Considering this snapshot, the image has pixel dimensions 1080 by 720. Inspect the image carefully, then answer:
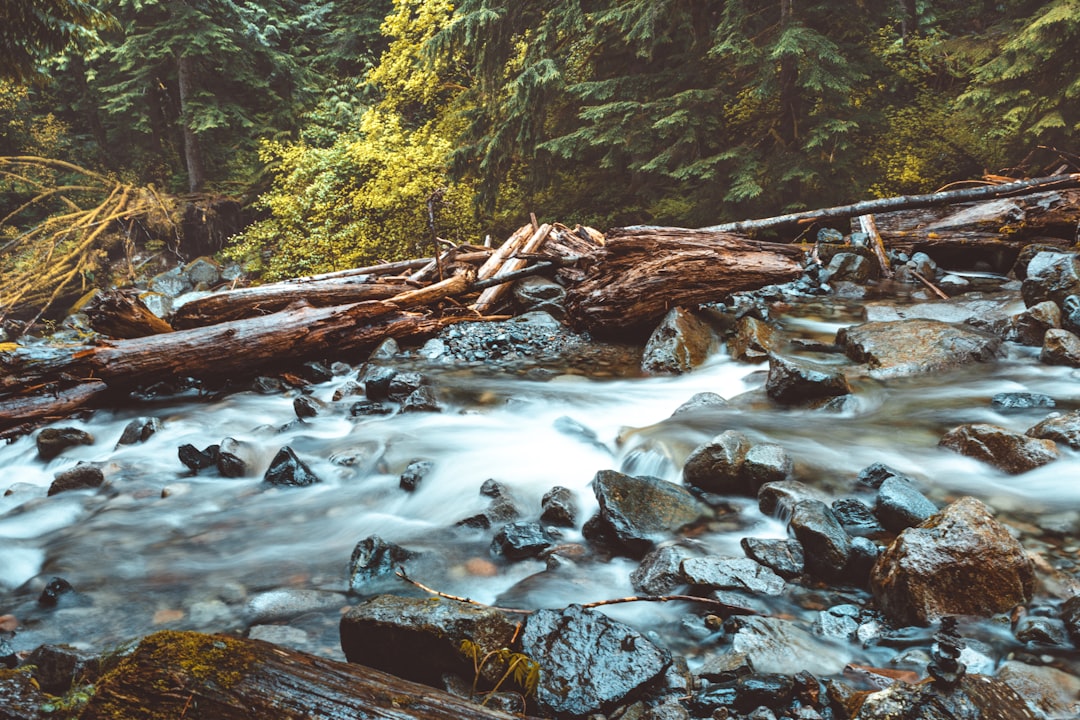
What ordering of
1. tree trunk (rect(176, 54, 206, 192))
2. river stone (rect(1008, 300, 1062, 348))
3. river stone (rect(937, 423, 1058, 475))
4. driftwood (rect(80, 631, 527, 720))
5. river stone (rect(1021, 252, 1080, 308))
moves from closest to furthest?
driftwood (rect(80, 631, 527, 720))
river stone (rect(937, 423, 1058, 475))
river stone (rect(1008, 300, 1062, 348))
river stone (rect(1021, 252, 1080, 308))
tree trunk (rect(176, 54, 206, 192))

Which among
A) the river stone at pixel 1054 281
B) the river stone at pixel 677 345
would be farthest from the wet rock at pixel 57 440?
the river stone at pixel 1054 281

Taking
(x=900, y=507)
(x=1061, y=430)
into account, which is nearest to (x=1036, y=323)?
(x=1061, y=430)

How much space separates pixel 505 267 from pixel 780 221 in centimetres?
476

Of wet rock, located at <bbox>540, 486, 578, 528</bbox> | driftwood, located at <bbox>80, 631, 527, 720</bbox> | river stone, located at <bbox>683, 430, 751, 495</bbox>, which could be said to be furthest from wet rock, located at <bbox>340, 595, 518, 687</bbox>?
river stone, located at <bbox>683, 430, 751, 495</bbox>

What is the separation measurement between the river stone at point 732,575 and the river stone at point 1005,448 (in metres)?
1.81

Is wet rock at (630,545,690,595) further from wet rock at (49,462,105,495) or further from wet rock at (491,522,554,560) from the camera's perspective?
wet rock at (49,462,105,495)

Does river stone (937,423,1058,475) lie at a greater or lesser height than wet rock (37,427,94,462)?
greater

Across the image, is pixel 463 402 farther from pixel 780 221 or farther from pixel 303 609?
pixel 780 221

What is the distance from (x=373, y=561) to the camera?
3057 mm

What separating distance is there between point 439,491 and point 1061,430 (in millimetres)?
3928

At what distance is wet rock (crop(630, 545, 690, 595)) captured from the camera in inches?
103

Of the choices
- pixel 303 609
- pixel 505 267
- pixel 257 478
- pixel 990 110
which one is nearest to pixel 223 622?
pixel 303 609

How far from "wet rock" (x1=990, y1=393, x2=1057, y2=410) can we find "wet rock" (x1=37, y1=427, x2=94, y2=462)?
7663mm

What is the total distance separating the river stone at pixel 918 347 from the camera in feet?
17.4
